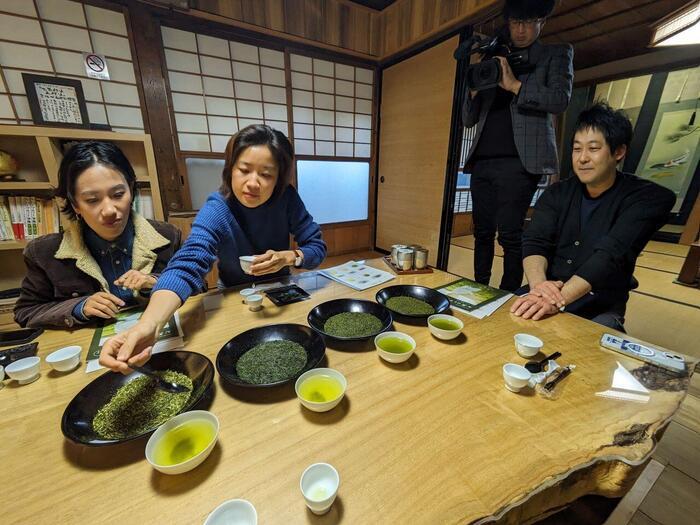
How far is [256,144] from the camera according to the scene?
1344 millimetres

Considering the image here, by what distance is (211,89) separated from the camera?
10.3 feet

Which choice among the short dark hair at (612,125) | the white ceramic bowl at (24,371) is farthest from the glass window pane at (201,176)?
the short dark hair at (612,125)

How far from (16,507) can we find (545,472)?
899mm

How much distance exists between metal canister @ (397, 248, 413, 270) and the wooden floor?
1.19 m

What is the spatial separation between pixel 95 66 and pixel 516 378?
3756mm

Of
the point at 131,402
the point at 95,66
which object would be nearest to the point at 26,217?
the point at 95,66

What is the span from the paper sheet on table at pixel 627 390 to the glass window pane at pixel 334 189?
3.64 meters

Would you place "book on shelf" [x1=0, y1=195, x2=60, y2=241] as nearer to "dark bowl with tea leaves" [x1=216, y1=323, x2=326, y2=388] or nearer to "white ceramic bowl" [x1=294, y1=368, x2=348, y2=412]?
"dark bowl with tea leaves" [x1=216, y1=323, x2=326, y2=388]

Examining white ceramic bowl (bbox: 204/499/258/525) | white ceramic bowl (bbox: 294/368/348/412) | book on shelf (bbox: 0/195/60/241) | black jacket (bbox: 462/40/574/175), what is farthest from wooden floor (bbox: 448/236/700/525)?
book on shelf (bbox: 0/195/60/241)

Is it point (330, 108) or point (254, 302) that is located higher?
point (330, 108)

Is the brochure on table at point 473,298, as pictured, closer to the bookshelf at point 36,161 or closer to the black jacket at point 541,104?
the black jacket at point 541,104

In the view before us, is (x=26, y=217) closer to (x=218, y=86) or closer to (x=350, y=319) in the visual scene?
(x=218, y=86)

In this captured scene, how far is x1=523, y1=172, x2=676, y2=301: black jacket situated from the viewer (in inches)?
50.1

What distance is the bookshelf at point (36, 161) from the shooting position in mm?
2203
